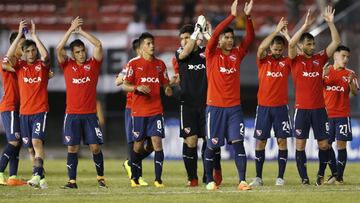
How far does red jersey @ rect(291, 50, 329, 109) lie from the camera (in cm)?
1745

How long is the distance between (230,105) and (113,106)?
1369 cm

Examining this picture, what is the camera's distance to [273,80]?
1791cm

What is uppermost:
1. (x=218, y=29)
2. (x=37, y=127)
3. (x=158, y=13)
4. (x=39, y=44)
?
(x=158, y=13)

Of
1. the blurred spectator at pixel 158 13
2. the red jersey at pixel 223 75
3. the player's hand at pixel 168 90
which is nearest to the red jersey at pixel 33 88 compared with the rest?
the player's hand at pixel 168 90

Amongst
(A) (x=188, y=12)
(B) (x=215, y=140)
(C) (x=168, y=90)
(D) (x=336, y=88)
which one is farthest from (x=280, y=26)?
(A) (x=188, y=12)

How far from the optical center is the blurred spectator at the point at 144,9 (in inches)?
1246

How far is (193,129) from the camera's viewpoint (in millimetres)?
17250

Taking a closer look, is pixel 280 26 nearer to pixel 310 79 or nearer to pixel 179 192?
pixel 310 79

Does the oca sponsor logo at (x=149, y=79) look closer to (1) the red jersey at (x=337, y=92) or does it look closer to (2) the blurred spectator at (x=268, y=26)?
(1) the red jersey at (x=337, y=92)

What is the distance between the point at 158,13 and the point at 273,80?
14.6 m

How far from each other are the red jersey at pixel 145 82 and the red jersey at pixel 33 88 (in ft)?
4.46

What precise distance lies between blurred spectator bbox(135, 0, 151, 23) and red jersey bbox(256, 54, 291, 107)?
1395 cm

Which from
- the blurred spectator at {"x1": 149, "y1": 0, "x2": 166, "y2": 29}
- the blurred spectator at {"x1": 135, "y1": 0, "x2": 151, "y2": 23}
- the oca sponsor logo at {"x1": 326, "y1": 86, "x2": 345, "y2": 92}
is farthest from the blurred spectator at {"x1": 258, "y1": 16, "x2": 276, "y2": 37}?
the oca sponsor logo at {"x1": 326, "y1": 86, "x2": 345, "y2": 92}

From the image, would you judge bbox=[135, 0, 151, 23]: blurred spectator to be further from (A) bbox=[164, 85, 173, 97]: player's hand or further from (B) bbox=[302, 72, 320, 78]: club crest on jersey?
(B) bbox=[302, 72, 320, 78]: club crest on jersey
